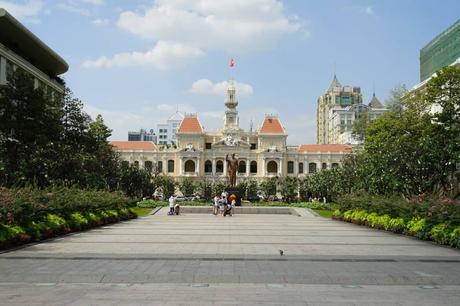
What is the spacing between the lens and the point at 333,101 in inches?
6235

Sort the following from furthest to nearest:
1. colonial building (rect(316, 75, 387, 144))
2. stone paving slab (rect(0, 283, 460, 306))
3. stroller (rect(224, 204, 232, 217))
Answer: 1. colonial building (rect(316, 75, 387, 144))
2. stroller (rect(224, 204, 232, 217))
3. stone paving slab (rect(0, 283, 460, 306))

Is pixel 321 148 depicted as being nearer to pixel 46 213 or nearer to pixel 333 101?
pixel 333 101

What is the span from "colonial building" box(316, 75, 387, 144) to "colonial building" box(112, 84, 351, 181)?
984 inches

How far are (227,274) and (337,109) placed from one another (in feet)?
457

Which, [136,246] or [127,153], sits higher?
[127,153]

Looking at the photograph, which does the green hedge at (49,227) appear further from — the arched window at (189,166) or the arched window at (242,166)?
the arched window at (242,166)

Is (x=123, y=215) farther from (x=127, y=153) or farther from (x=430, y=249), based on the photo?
(x=127, y=153)

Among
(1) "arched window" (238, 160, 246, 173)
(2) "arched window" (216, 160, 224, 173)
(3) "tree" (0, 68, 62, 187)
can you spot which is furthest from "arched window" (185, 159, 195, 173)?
(3) "tree" (0, 68, 62, 187)

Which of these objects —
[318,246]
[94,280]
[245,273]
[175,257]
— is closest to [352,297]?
[245,273]

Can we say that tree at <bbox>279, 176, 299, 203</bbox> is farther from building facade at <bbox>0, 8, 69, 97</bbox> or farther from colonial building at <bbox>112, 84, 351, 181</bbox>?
building facade at <bbox>0, 8, 69, 97</bbox>

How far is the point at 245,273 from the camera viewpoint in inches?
408

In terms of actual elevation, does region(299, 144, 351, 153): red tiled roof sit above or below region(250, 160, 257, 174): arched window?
above

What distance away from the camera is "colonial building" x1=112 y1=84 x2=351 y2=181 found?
360 feet

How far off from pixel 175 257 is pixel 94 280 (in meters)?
3.31
